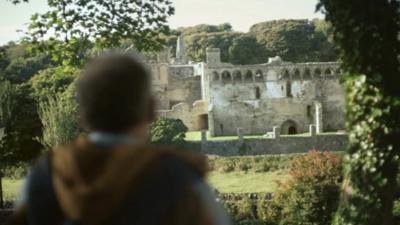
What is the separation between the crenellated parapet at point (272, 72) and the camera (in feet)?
154

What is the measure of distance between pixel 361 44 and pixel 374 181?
171 centimetres

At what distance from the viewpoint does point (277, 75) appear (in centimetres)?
4766

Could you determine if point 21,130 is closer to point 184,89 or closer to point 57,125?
point 57,125

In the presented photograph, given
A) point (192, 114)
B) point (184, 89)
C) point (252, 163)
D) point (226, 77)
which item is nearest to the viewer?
point (252, 163)

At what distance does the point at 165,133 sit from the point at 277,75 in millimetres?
15944

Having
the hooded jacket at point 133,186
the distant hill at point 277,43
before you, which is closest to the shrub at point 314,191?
the hooded jacket at point 133,186

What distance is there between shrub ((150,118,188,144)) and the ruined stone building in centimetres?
877

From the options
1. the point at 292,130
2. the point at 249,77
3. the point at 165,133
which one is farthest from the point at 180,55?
the point at 165,133

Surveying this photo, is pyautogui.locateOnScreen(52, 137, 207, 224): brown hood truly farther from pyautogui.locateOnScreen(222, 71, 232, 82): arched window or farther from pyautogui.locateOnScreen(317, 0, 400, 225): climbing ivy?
pyautogui.locateOnScreen(222, 71, 232, 82): arched window

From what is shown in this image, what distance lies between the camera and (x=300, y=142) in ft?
121

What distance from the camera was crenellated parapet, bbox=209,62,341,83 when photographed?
4694 cm

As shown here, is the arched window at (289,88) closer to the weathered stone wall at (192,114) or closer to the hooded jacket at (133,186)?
the weathered stone wall at (192,114)

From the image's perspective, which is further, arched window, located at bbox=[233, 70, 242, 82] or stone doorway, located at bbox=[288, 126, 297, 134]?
stone doorway, located at bbox=[288, 126, 297, 134]

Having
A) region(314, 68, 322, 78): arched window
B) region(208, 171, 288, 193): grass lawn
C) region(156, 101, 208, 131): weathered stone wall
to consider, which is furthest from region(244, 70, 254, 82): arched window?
region(208, 171, 288, 193): grass lawn
